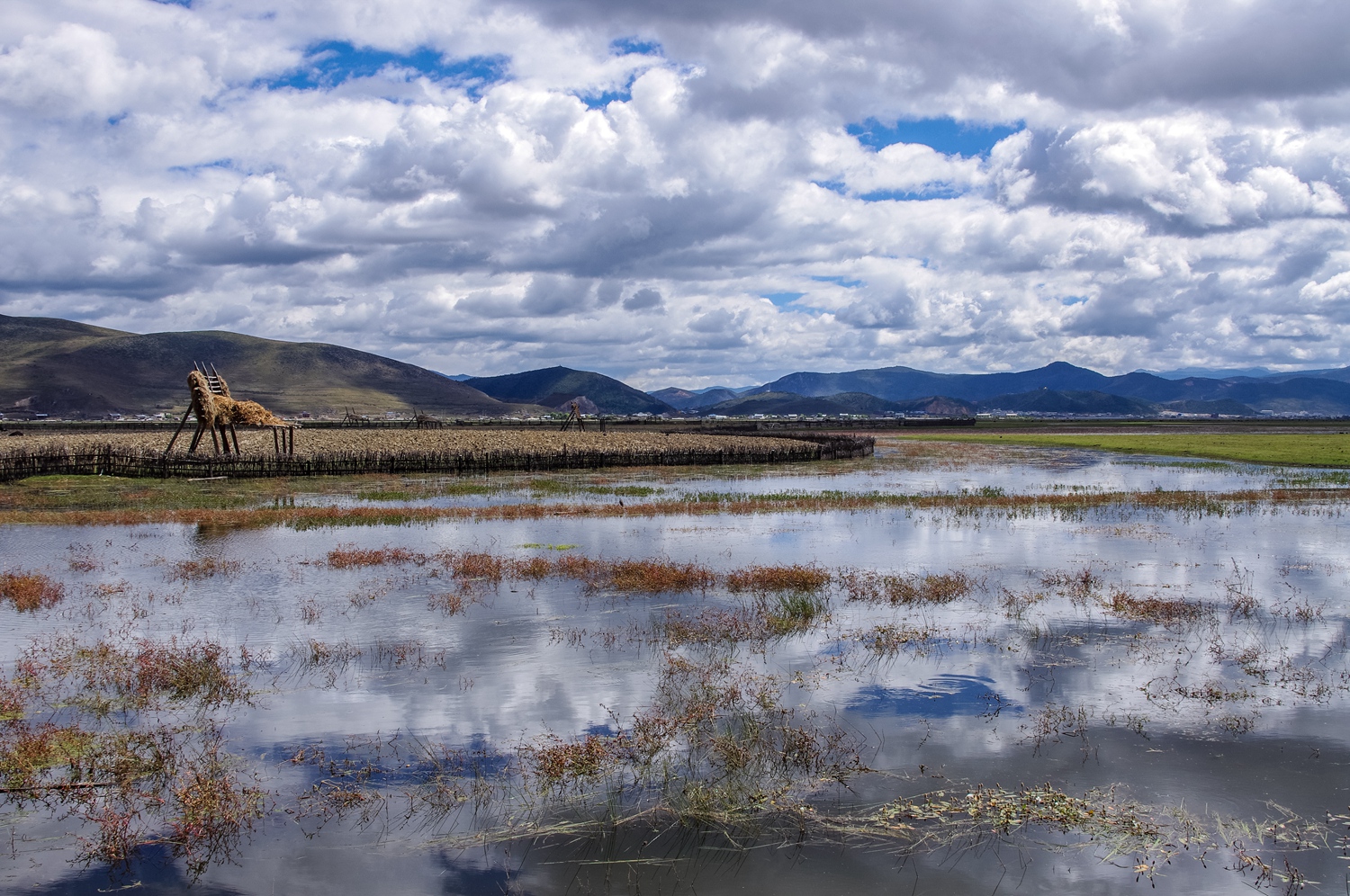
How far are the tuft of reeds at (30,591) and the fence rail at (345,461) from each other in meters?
27.8

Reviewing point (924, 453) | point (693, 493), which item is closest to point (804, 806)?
point (693, 493)

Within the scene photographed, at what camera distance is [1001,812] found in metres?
9.17

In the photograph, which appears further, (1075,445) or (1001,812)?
(1075,445)

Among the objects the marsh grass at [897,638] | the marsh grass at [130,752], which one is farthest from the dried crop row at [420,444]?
the marsh grass at [897,638]

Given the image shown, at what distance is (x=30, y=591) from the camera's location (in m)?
18.5

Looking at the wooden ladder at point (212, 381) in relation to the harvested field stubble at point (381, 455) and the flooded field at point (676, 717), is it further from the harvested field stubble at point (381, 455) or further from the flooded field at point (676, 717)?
the flooded field at point (676, 717)

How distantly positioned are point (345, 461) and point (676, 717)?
43.3 m

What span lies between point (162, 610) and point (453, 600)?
5474 mm

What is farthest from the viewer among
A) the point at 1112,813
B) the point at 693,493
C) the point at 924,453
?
the point at 924,453

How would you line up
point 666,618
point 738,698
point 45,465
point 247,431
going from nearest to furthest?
point 738,698 → point 666,618 → point 45,465 → point 247,431

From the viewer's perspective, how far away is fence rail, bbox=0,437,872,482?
46.0 metres

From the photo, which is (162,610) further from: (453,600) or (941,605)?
(941,605)

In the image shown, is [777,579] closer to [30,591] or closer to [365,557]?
[365,557]

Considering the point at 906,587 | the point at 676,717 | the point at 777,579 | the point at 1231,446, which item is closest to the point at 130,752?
the point at 676,717
